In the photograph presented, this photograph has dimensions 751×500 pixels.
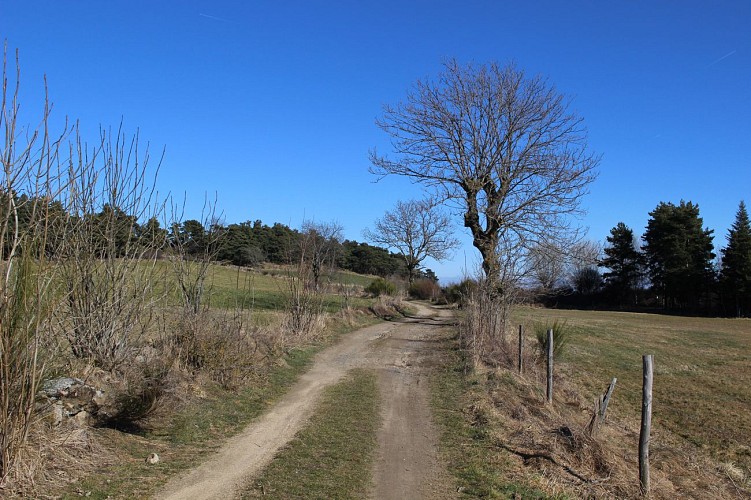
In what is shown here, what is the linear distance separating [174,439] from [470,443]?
14.3ft

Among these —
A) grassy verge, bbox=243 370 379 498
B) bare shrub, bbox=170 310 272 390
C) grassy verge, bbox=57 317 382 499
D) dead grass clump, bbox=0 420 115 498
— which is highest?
bare shrub, bbox=170 310 272 390

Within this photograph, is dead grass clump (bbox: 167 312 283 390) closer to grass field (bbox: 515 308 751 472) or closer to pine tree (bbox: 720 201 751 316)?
grass field (bbox: 515 308 751 472)

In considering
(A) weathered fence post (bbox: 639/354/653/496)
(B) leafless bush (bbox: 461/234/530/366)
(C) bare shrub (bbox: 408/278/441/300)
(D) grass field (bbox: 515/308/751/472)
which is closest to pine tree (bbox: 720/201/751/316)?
(D) grass field (bbox: 515/308/751/472)

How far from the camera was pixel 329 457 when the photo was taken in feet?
23.4

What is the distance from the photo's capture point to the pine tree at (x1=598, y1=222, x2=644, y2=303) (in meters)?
64.7

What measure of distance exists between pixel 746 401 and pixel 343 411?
13.5m

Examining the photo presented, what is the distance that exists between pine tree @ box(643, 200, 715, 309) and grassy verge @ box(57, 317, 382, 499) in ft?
190

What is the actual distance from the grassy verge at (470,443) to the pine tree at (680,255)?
5391 cm

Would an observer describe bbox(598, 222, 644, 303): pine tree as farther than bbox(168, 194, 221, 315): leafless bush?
Yes

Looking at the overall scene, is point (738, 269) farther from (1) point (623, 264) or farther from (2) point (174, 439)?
(2) point (174, 439)

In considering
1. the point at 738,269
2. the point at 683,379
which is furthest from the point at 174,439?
the point at 738,269

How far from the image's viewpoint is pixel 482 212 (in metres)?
22.1

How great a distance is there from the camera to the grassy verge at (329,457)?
593 centimetres

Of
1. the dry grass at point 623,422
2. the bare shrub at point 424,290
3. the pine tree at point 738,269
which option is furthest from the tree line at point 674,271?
the dry grass at point 623,422
